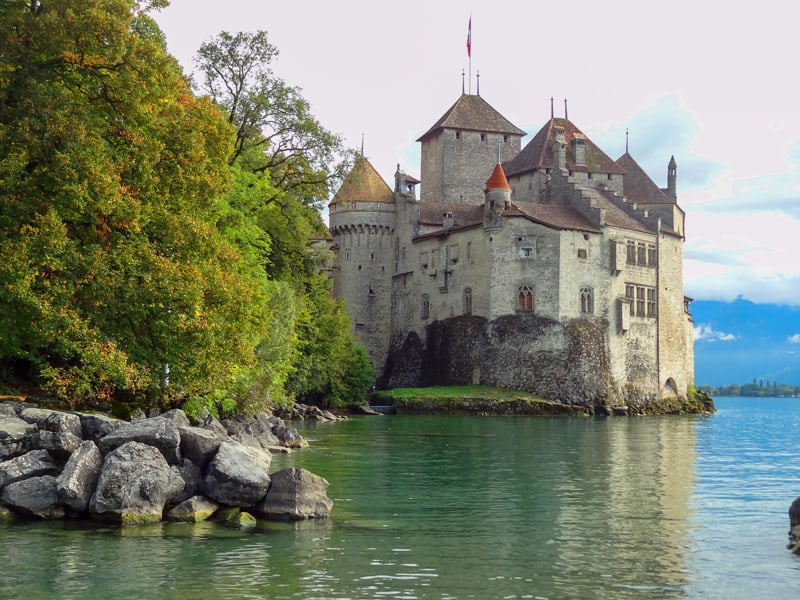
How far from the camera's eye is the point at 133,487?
19812 mm

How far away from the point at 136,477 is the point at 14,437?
3.17 metres

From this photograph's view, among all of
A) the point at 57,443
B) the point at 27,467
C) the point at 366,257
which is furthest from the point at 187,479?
the point at 366,257

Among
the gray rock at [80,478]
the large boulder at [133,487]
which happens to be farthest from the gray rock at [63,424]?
Answer: the large boulder at [133,487]

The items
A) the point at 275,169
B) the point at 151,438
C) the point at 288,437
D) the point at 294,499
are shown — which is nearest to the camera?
the point at 294,499

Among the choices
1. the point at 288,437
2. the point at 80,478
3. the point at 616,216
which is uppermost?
the point at 616,216

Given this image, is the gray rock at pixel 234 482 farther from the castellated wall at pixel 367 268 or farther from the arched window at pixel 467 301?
the castellated wall at pixel 367 268

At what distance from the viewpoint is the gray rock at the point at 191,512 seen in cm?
2002

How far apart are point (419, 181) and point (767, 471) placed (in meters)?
62.1

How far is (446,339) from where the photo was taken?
83.4 metres

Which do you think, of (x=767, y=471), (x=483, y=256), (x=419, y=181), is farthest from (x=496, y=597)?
(x=419, y=181)

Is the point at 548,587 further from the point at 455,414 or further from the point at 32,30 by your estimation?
the point at 455,414

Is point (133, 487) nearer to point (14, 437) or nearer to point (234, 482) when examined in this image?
point (234, 482)

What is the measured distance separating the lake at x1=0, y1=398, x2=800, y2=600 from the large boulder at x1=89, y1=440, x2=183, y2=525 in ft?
1.63

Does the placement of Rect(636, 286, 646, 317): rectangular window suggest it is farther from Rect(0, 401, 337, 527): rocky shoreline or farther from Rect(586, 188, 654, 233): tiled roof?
Rect(0, 401, 337, 527): rocky shoreline
